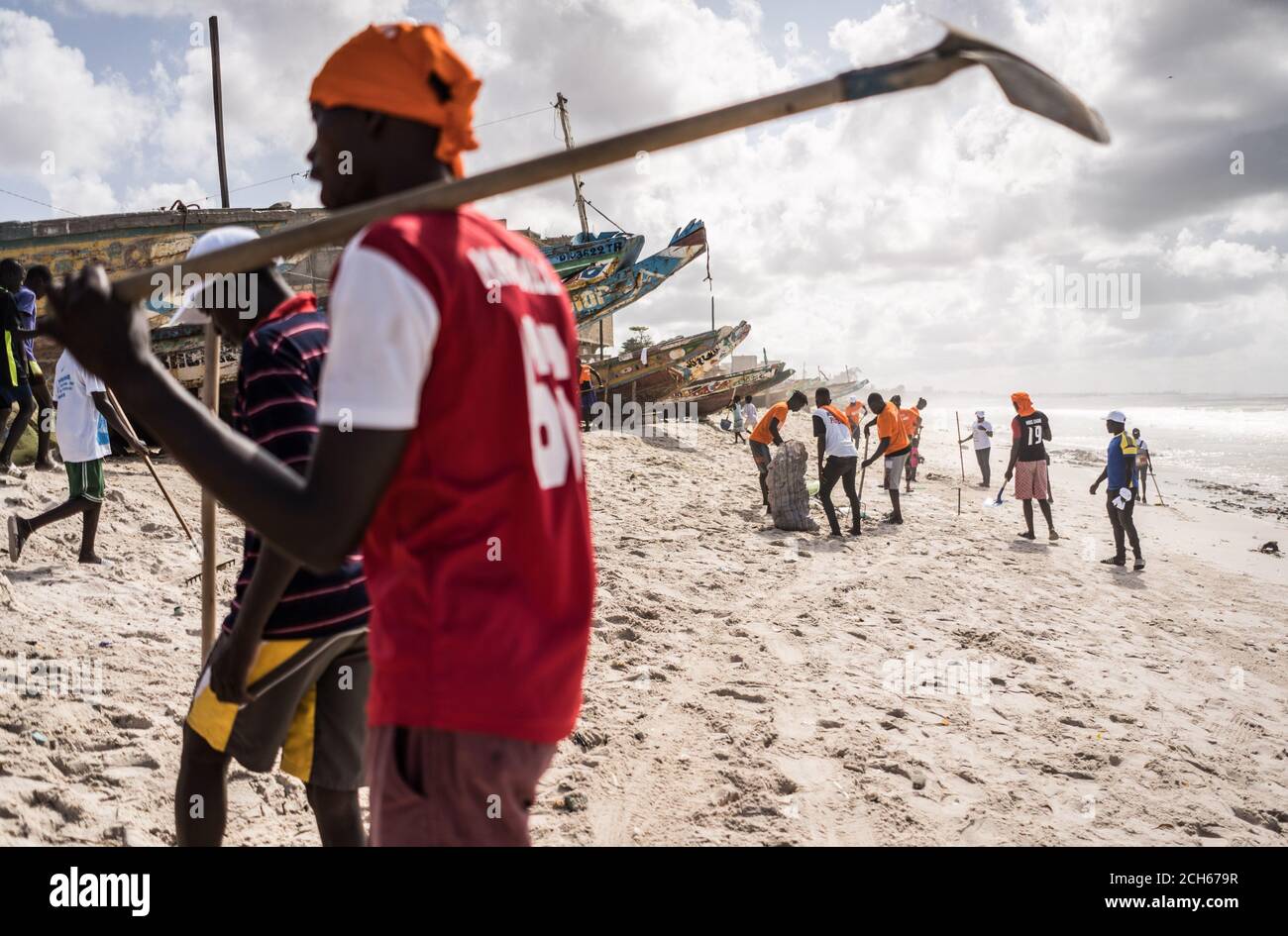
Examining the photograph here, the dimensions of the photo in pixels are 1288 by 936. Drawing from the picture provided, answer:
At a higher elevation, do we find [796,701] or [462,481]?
[462,481]

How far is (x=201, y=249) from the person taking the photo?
212 cm

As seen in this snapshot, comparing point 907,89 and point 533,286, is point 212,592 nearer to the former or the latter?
point 533,286

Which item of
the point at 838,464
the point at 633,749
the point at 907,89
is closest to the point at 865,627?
the point at 633,749

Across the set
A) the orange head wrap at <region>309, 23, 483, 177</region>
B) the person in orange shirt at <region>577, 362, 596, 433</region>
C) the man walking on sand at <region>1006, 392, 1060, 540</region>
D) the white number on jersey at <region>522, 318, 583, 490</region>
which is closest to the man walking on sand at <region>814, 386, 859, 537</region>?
the man walking on sand at <region>1006, 392, 1060, 540</region>

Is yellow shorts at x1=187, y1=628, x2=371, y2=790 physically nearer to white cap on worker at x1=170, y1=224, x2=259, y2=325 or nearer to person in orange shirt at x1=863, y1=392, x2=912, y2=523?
white cap on worker at x1=170, y1=224, x2=259, y2=325

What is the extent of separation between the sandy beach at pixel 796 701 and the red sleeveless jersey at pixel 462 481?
8.06 ft

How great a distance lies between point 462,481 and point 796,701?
4.25 metres

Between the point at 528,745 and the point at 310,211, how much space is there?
17.0m

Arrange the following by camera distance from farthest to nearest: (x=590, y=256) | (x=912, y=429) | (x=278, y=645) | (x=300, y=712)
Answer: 1. (x=590, y=256)
2. (x=912, y=429)
3. (x=300, y=712)
4. (x=278, y=645)

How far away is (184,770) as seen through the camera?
84.7 inches

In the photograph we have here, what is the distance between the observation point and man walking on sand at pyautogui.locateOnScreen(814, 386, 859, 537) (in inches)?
426

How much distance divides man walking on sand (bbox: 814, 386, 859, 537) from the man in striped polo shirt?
9065mm

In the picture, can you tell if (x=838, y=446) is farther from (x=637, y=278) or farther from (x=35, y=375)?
(x=637, y=278)

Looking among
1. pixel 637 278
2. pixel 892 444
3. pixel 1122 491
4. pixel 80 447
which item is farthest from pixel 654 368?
pixel 80 447
